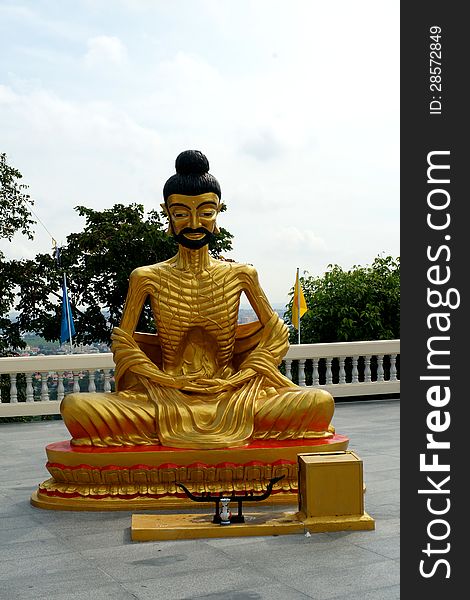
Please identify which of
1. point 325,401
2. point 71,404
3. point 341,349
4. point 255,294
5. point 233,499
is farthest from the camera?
point 341,349

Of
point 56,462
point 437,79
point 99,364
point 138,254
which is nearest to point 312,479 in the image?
point 56,462

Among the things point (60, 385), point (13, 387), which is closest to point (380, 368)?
point (60, 385)

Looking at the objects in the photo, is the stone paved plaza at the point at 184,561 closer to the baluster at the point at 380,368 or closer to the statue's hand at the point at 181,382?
the statue's hand at the point at 181,382

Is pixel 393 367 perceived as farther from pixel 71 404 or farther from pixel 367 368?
pixel 71 404

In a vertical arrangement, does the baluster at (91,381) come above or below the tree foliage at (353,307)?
below

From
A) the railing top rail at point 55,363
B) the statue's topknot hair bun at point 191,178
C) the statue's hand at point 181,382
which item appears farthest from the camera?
the railing top rail at point 55,363

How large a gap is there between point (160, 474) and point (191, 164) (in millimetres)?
2392

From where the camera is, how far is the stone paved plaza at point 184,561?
188 inches

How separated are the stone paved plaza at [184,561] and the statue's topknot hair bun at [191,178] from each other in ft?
8.13

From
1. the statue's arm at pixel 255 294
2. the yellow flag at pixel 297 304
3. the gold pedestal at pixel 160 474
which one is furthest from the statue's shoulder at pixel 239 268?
the yellow flag at pixel 297 304

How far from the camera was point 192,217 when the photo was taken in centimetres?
720

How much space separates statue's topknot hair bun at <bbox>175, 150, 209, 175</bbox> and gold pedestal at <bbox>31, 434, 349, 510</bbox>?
7.08ft

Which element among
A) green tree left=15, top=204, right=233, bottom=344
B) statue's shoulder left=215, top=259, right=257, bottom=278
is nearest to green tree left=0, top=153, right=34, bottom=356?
green tree left=15, top=204, right=233, bottom=344

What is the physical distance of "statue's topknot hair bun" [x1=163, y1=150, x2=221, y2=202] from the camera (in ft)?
23.5
